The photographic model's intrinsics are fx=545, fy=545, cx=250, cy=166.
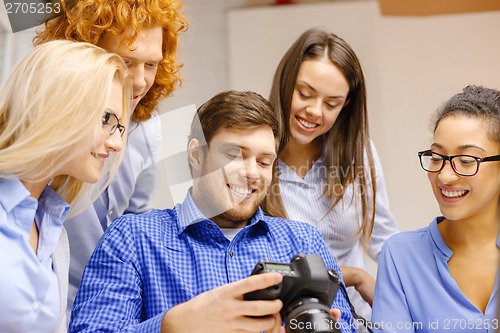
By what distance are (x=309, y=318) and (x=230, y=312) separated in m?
0.13

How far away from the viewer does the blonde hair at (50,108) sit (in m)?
0.88

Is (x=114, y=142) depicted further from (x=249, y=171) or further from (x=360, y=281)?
(x=360, y=281)

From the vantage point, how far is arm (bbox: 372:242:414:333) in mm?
1113

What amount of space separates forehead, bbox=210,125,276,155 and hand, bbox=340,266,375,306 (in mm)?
398

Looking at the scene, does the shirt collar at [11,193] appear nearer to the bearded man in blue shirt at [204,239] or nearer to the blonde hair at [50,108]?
the blonde hair at [50,108]

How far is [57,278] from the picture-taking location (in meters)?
0.99

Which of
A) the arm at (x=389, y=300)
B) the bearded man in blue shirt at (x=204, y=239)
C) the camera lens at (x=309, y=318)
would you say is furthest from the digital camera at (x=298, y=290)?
the arm at (x=389, y=300)

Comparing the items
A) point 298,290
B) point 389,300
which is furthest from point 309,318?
point 389,300

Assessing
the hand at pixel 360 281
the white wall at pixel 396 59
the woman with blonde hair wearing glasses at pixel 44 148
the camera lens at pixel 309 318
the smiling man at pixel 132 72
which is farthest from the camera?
the white wall at pixel 396 59

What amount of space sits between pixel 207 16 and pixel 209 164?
66 cm

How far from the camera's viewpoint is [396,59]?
1.73m

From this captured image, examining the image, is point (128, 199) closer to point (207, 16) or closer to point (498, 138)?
point (207, 16)

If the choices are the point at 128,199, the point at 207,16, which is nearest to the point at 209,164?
the point at 128,199

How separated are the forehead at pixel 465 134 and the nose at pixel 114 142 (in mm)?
657
